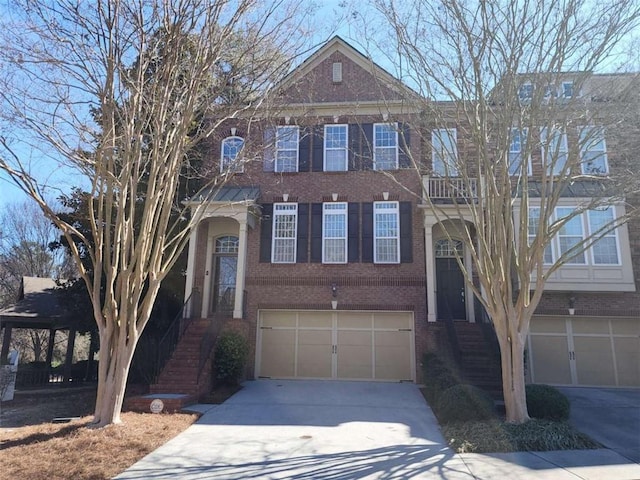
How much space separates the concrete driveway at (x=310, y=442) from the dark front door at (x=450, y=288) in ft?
12.3

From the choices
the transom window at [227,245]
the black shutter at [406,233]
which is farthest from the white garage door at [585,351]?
the transom window at [227,245]

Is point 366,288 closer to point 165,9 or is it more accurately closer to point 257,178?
point 257,178

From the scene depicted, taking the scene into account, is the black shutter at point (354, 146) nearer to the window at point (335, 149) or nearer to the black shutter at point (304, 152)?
the window at point (335, 149)

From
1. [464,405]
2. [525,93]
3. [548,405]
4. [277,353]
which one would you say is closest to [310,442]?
[464,405]

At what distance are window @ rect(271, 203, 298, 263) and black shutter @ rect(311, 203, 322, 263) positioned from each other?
56 centimetres

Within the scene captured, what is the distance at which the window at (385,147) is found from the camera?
49.2 ft

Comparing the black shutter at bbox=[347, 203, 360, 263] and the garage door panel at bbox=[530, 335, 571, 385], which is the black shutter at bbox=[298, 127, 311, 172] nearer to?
the black shutter at bbox=[347, 203, 360, 263]

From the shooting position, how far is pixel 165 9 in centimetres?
803

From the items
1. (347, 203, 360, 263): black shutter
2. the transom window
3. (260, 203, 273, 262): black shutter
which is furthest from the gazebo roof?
(347, 203, 360, 263): black shutter

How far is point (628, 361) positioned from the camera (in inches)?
541

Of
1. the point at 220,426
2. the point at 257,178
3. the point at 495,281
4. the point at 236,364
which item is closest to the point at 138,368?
the point at 236,364

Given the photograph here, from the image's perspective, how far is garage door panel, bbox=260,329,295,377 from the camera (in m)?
14.4

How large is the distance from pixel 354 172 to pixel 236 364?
23.3 feet

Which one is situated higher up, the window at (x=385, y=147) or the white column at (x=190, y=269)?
the window at (x=385, y=147)
